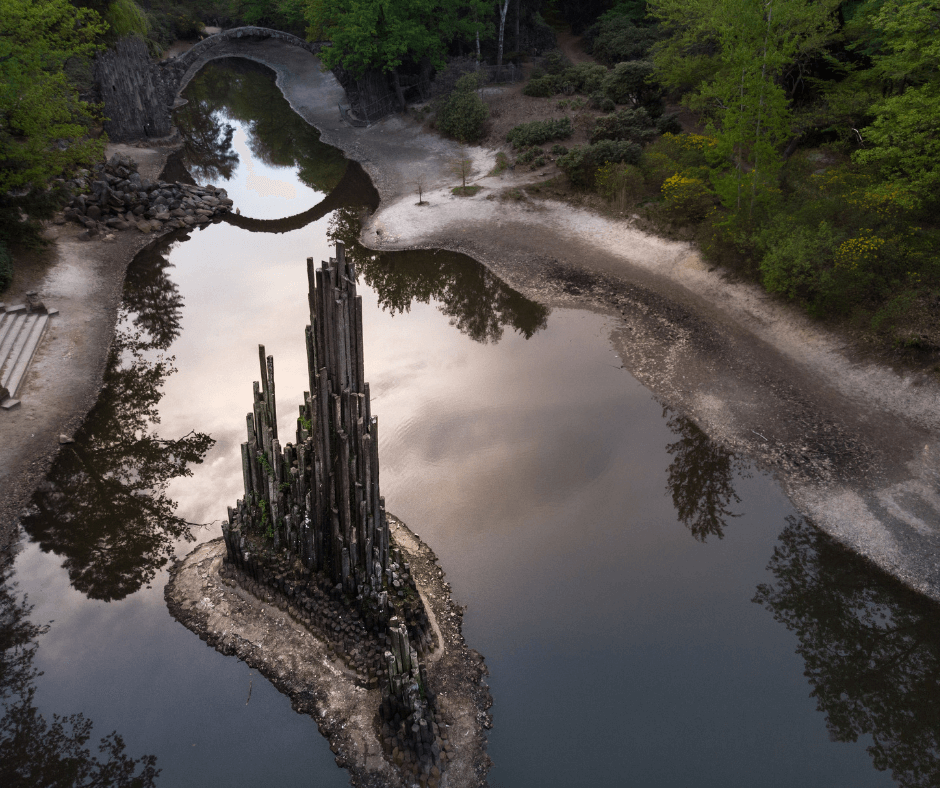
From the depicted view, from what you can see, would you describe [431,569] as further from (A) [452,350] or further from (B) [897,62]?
(B) [897,62]

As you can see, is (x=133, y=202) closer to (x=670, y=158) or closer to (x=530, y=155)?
(x=530, y=155)

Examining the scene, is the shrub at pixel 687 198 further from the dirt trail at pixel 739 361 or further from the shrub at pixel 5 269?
the shrub at pixel 5 269

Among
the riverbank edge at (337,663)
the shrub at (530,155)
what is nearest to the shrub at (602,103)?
the shrub at (530,155)

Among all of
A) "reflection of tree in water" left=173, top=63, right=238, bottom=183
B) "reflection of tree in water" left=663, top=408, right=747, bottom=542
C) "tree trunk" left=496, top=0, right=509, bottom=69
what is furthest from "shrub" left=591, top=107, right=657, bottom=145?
"reflection of tree in water" left=173, top=63, right=238, bottom=183

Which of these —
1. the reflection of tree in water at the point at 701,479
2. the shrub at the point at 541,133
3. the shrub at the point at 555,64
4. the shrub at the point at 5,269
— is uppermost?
the shrub at the point at 555,64

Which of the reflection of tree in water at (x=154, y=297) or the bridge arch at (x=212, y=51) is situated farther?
the bridge arch at (x=212, y=51)

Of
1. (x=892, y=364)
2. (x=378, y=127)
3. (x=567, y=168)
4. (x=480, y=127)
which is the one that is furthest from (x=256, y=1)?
(x=892, y=364)

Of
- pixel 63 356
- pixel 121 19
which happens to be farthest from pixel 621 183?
pixel 121 19
